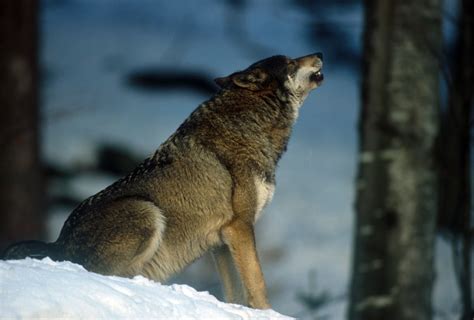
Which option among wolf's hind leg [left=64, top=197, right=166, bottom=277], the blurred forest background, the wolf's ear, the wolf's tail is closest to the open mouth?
the wolf's ear

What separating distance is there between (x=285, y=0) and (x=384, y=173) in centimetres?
1467

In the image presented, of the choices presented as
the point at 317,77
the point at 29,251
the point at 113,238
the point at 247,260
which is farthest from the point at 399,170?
the point at 29,251

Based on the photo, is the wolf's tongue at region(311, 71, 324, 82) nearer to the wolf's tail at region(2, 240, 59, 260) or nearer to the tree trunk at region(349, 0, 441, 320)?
the tree trunk at region(349, 0, 441, 320)

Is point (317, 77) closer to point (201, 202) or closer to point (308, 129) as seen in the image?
point (201, 202)

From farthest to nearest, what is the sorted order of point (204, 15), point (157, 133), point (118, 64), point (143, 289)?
1. point (204, 15)
2. point (118, 64)
3. point (157, 133)
4. point (143, 289)

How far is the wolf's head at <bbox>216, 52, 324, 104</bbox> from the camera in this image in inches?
270

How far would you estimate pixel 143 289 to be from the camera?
4734 millimetres

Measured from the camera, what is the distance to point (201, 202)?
6.34 metres

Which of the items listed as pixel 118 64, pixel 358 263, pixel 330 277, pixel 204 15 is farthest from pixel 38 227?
pixel 204 15

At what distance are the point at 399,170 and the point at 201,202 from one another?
2848 millimetres

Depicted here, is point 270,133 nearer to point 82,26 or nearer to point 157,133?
point 157,133

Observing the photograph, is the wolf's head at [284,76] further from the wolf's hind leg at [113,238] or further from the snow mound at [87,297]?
the snow mound at [87,297]

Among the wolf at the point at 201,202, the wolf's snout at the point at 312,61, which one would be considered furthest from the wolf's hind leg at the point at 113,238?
the wolf's snout at the point at 312,61

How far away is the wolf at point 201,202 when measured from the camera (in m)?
6.05
